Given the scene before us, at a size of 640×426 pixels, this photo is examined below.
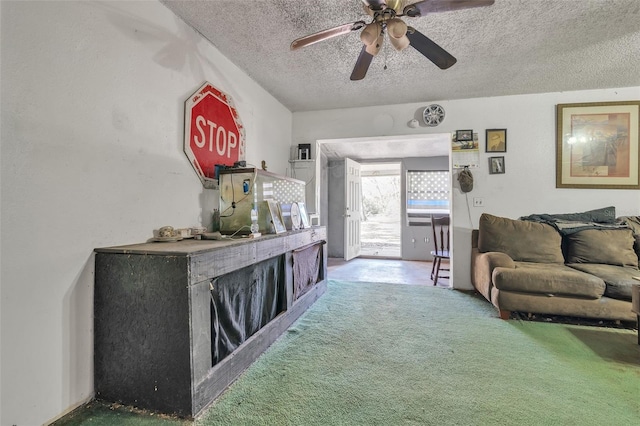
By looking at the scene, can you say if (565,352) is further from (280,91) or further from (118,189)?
(280,91)

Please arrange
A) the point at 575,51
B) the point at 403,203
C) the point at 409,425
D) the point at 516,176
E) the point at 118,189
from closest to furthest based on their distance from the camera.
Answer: the point at 409,425, the point at 118,189, the point at 575,51, the point at 516,176, the point at 403,203

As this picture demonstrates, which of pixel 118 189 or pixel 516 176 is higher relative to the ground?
pixel 516 176

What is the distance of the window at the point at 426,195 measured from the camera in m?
5.87

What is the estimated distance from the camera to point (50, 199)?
1274mm

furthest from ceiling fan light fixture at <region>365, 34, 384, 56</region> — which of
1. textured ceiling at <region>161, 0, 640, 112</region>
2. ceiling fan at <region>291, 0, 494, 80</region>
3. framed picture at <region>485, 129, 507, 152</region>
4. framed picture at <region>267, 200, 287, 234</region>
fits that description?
framed picture at <region>485, 129, 507, 152</region>

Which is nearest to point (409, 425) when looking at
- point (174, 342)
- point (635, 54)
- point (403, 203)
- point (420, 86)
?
point (174, 342)

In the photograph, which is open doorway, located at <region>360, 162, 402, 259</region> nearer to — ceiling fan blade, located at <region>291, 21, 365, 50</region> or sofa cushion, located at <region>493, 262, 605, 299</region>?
sofa cushion, located at <region>493, 262, 605, 299</region>

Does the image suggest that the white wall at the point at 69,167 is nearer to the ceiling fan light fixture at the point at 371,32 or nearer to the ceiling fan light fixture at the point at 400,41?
the ceiling fan light fixture at the point at 371,32

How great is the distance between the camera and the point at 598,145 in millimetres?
3227

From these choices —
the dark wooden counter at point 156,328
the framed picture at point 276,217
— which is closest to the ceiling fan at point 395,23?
the framed picture at point 276,217

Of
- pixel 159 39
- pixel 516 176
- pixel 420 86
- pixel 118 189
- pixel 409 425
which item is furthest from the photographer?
pixel 516 176

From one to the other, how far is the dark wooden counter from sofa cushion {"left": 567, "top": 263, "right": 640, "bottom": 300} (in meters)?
3.03

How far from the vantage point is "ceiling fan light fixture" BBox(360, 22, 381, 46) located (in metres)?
1.56

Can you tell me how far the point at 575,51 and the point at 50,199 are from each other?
3.84m
